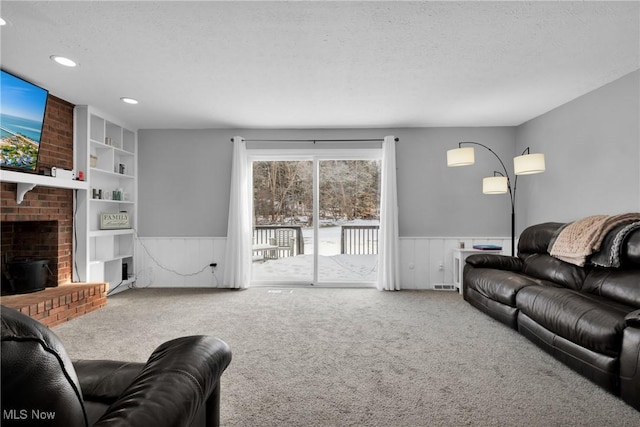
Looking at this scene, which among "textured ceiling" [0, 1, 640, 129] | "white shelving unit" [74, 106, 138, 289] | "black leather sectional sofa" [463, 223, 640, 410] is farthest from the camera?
"white shelving unit" [74, 106, 138, 289]

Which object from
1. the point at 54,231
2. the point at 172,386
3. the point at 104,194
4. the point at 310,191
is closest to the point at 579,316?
the point at 172,386

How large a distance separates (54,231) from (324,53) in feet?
11.8

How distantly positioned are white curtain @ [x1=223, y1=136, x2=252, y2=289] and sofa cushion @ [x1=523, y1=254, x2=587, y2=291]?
3.61 metres

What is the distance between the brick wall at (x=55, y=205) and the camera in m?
3.60

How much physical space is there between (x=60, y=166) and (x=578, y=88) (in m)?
5.71

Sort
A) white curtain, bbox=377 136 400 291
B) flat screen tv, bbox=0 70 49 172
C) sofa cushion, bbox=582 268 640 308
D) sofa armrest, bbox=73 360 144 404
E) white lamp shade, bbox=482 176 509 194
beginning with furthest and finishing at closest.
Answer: white curtain, bbox=377 136 400 291 → white lamp shade, bbox=482 176 509 194 → flat screen tv, bbox=0 70 49 172 → sofa cushion, bbox=582 268 640 308 → sofa armrest, bbox=73 360 144 404

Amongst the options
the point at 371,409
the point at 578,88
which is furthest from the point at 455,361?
the point at 578,88

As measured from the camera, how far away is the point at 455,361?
2.48 metres

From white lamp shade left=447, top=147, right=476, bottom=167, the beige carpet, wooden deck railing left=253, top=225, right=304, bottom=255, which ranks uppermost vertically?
white lamp shade left=447, top=147, right=476, bottom=167

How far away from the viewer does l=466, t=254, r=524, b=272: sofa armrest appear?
3860mm

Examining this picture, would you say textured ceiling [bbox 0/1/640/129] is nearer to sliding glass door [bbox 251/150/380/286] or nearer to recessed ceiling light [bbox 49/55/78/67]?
recessed ceiling light [bbox 49/55/78/67]

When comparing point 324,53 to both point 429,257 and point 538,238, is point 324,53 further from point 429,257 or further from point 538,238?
point 429,257

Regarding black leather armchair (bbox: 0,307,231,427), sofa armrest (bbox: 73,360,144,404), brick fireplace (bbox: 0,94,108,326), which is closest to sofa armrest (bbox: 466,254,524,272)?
black leather armchair (bbox: 0,307,231,427)

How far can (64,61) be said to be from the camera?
9.43 feet
